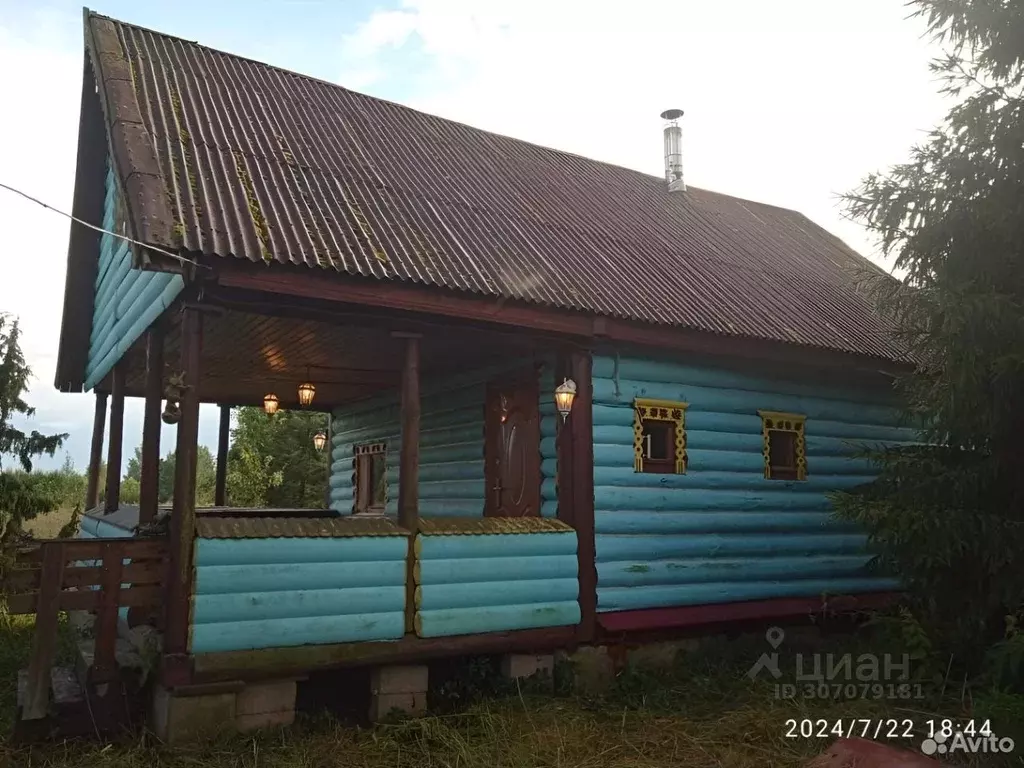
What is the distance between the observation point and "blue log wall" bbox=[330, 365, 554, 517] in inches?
→ 409

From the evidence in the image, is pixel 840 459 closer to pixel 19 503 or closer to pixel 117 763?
pixel 117 763

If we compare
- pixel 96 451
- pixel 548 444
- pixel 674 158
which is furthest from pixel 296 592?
pixel 674 158

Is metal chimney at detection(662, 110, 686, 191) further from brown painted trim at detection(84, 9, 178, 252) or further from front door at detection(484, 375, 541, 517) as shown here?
brown painted trim at detection(84, 9, 178, 252)

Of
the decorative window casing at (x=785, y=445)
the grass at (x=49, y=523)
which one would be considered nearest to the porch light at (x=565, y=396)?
the decorative window casing at (x=785, y=445)

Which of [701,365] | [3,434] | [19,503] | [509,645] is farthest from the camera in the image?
[3,434]

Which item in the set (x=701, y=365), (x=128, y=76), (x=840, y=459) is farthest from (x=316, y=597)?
(x=840, y=459)

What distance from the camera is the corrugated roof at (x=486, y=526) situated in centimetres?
709

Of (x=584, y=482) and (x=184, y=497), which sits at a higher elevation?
(x=584, y=482)

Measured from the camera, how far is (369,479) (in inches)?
562

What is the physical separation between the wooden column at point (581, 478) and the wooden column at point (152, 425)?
4.25 m

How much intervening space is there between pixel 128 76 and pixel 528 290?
482cm

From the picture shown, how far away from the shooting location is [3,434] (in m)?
13.3

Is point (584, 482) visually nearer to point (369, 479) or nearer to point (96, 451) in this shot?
point (369, 479)

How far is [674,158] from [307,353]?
8.47 metres
